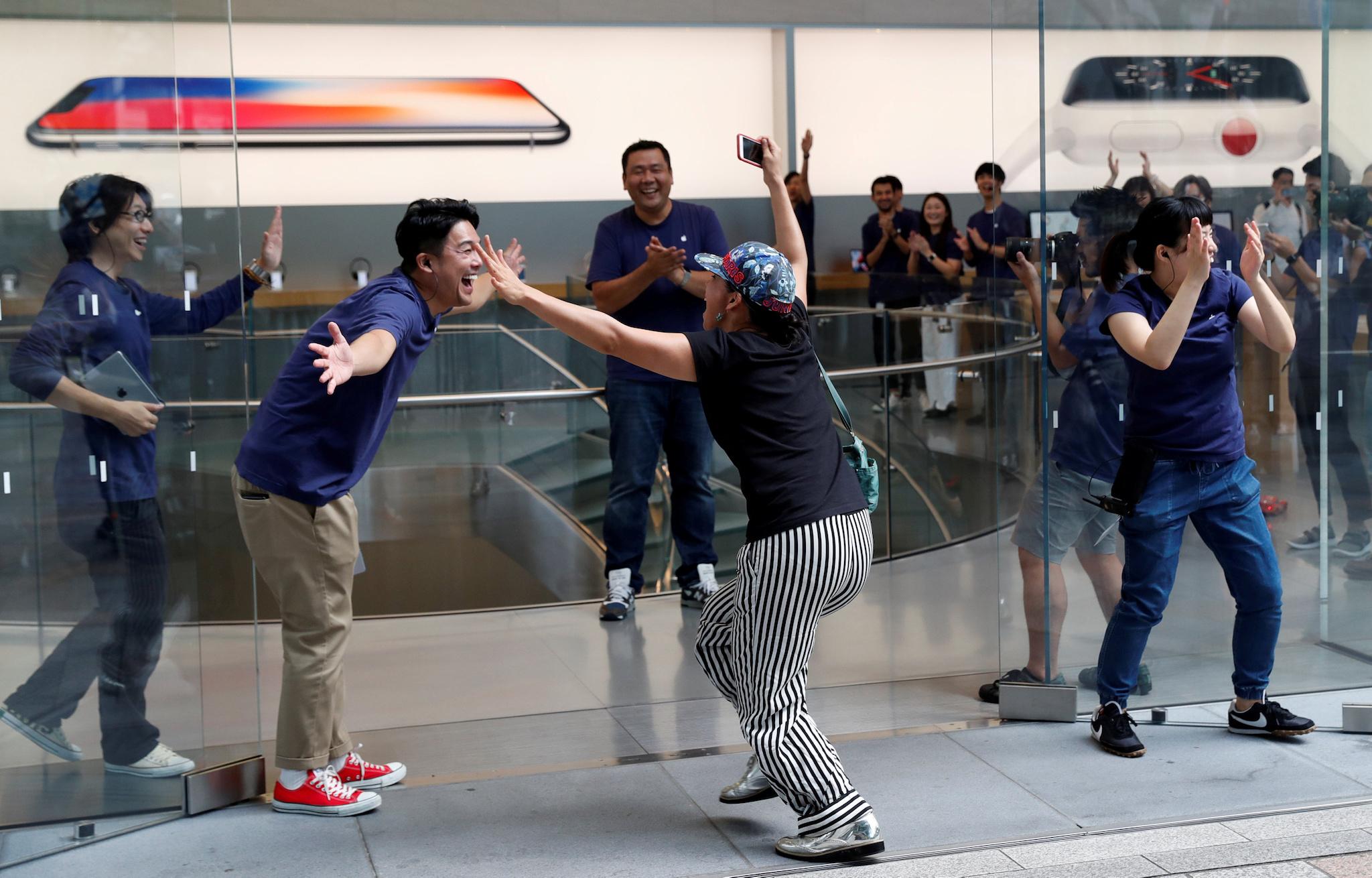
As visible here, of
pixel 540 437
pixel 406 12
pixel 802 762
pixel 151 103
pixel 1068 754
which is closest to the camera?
pixel 802 762

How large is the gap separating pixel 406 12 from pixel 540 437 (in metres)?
6.00

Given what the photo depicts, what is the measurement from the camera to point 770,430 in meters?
2.80

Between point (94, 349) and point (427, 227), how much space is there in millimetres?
812

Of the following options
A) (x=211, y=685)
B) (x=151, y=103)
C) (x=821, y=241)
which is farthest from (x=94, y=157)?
(x=821, y=241)

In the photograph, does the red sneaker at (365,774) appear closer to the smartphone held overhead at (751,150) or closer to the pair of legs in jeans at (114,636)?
the pair of legs in jeans at (114,636)

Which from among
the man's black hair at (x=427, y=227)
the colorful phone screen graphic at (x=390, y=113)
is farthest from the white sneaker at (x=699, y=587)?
the colorful phone screen graphic at (x=390, y=113)

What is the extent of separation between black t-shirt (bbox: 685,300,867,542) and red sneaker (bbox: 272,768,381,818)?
3.91ft

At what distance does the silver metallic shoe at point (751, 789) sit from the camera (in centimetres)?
313

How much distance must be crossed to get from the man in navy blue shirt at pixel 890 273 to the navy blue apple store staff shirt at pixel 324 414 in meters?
4.12

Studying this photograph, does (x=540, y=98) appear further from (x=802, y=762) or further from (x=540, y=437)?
(x=802, y=762)

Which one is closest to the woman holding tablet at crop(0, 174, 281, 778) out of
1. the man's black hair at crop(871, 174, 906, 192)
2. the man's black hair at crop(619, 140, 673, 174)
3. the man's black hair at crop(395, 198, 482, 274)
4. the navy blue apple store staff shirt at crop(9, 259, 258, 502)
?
the navy blue apple store staff shirt at crop(9, 259, 258, 502)

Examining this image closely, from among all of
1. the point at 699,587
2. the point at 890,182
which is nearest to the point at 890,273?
the point at 890,182

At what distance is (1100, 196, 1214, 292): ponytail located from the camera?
3.38 meters

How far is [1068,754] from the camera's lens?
3.46 meters
